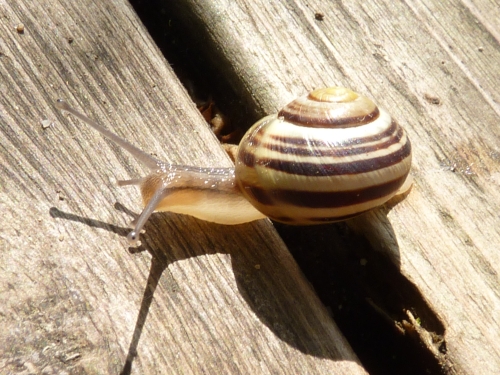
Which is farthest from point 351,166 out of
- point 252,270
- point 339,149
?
point 252,270

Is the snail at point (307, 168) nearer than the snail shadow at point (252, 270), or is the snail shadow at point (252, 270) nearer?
the snail shadow at point (252, 270)

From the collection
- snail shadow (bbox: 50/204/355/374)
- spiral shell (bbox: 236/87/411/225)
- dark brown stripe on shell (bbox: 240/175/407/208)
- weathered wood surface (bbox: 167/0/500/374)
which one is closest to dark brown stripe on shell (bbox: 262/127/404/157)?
spiral shell (bbox: 236/87/411/225)

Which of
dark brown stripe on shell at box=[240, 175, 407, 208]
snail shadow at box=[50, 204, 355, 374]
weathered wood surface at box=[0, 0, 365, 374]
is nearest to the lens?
weathered wood surface at box=[0, 0, 365, 374]

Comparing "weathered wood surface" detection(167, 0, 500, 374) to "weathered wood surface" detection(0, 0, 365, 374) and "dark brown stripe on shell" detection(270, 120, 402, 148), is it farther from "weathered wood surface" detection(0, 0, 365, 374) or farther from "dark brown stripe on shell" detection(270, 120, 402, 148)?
"weathered wood surface" detection(0, 0, 365, 374)

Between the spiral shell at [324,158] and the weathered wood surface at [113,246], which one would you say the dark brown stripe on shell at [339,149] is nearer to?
the spiral shell at [324,158]

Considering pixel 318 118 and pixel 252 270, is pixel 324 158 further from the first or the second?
pixel 252 270

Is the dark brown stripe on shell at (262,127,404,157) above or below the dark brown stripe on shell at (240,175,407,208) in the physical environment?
above

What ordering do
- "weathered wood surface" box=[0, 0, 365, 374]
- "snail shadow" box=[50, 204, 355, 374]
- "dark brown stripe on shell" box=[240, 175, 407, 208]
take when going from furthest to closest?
1. "dark brown stripe on shell" box=[240, 175, 407, 208]
2. "snail shadow" box=[50, 204, 355, 374]
3. "weathered wood surface" box=[0, 0, 365, 374]

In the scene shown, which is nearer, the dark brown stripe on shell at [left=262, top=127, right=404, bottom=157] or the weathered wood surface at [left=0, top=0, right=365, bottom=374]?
the weathered wood surface at [left=0, top=0, right=365, bottom=374]

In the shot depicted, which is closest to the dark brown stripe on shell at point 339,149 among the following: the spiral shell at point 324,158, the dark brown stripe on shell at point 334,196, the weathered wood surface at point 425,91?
the spiral shell at point 324,158
